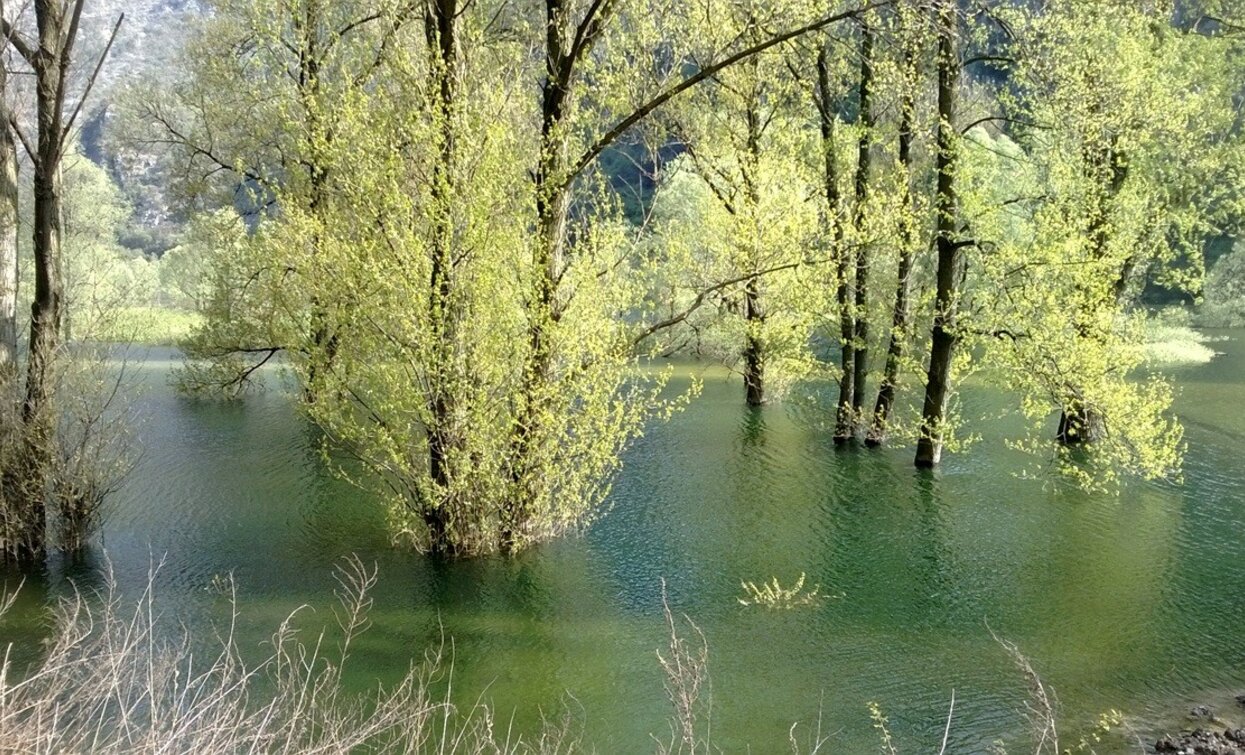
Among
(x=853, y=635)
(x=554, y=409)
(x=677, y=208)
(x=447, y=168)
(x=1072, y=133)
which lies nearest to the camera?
(x=853, y=635)

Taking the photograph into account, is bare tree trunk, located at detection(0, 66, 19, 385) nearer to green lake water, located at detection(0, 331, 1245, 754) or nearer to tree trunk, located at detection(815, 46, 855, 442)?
green lake water, located at detection(0, 331, 1245, 754)

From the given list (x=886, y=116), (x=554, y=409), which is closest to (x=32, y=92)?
(x=554, y=409)

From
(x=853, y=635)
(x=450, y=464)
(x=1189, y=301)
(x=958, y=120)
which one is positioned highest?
(x=958, y=120)

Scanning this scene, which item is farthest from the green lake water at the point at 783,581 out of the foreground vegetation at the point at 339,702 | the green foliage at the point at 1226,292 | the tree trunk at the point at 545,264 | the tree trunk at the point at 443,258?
the green foliage at the point at 1226,292

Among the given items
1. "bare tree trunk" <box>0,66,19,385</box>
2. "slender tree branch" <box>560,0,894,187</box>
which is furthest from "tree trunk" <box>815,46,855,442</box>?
"bare tree trunk" <box>0,66,19,385</box>

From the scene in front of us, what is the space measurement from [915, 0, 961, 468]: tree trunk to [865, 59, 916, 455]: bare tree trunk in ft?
1.51

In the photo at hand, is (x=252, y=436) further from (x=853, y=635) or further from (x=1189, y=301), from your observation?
(x=1189, y=301)

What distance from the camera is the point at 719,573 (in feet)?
37.1

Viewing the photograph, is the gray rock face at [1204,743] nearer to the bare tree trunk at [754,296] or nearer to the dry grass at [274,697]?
the dry grass at [274,697]

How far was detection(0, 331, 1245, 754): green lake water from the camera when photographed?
8234mm

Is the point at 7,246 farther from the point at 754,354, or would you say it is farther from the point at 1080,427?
the point at 754,354

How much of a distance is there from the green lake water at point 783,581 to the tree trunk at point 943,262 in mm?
991

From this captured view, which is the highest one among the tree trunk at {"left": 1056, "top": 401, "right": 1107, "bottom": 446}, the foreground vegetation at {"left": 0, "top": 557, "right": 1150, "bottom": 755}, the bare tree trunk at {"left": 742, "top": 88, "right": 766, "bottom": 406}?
the bare tree trunk at {"left": 742, "top": 88, "right": 766, "bottom": 406}

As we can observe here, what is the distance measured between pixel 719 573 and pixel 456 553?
10.4ft
